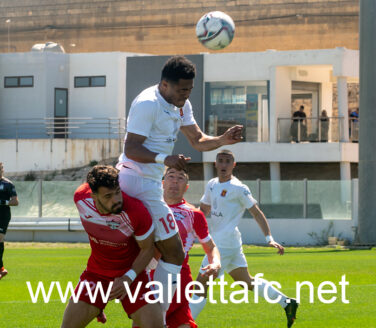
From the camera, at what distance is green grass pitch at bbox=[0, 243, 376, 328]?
11.6 m

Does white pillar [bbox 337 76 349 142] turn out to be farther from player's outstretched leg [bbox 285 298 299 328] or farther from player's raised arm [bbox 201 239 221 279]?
player's raised arm [bbox 201 239 221 279]

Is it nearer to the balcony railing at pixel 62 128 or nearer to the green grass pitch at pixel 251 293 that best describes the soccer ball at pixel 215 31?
the green grass pitch at pixel 251 293

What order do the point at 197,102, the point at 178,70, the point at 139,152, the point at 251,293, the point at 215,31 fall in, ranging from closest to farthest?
the point at 139,152 < the point at 178,70 < the point at 251,293 < the point at 215,31 < the point at 197,102

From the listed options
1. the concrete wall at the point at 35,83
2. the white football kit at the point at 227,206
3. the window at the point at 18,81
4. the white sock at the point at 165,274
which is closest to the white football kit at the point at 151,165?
the white sock at the point at 165,274

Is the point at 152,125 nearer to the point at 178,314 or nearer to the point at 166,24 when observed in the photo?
the point at 178,314

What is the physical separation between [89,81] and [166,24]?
9436mm

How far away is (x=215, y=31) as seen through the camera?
3153 cm

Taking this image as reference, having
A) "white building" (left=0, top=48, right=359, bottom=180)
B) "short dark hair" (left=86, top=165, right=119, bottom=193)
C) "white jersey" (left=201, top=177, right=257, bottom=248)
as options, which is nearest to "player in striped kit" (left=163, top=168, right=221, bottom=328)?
"short dark hair" (left=86, top=165, right=119, bottom=193)

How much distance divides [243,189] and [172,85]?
4249 mm

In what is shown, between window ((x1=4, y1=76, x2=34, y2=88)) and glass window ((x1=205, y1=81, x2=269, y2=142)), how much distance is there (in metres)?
11.4

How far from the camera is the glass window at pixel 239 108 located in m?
42.4

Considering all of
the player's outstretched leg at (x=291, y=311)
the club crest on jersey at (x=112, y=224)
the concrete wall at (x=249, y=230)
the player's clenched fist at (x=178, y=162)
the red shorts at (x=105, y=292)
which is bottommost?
the concrete wall at (x=249, y=230)

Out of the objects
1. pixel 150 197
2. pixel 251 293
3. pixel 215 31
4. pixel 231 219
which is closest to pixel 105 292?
pixel 150 197

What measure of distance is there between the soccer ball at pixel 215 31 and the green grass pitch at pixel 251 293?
824 centimetres
